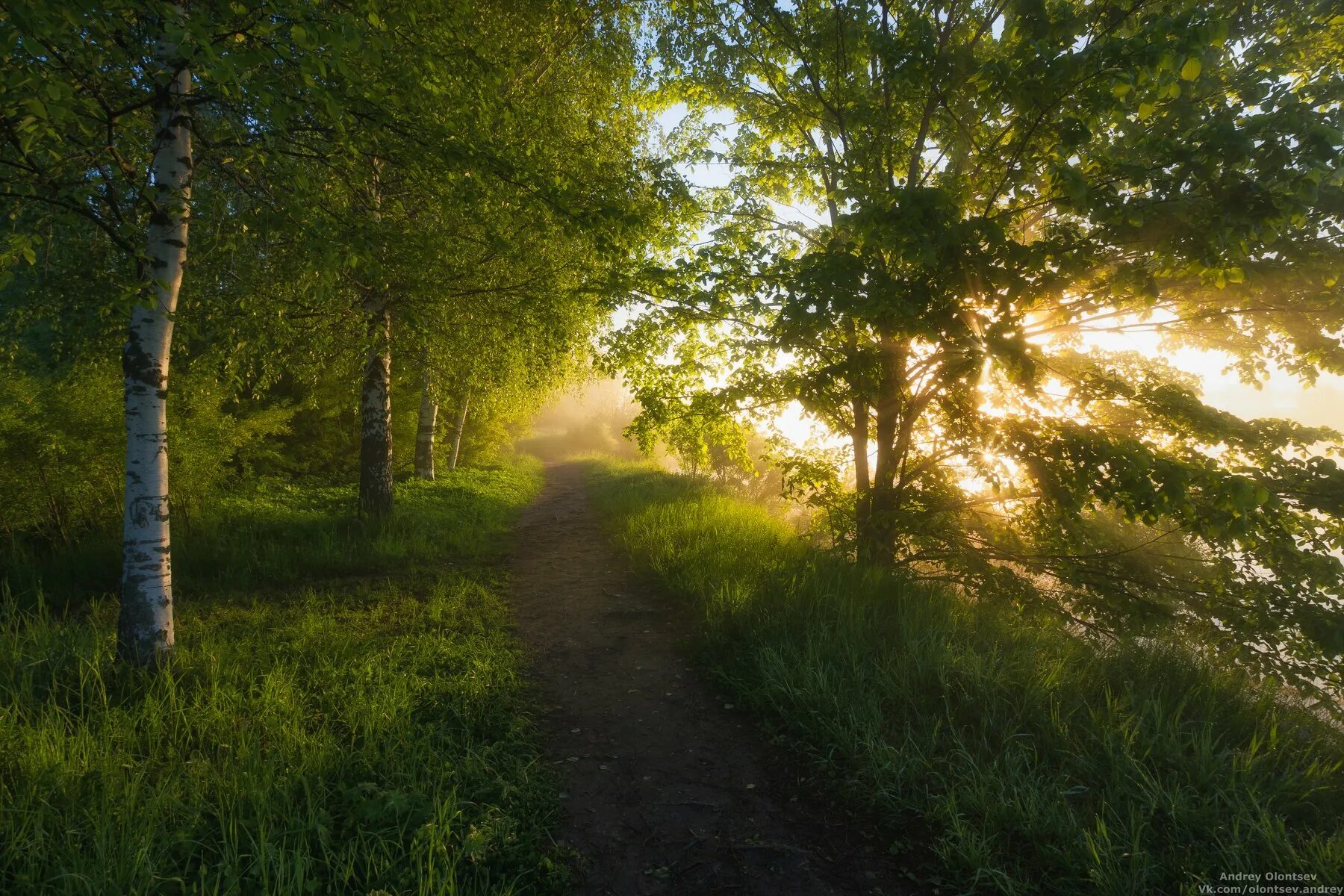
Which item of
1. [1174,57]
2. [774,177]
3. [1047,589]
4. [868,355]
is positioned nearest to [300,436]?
[774,177]

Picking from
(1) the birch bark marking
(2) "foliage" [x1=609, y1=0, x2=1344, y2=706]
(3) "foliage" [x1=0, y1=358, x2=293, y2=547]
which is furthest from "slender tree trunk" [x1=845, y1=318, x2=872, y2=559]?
(3) "foliage" [x1=0, y1=358, x2=293, y2=547]

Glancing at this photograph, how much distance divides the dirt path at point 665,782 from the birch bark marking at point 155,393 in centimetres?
307

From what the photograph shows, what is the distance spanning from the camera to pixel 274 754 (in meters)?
3.44

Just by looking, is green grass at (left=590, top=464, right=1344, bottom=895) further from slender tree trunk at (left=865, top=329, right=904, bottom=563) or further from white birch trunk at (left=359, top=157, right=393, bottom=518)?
white birch trunk at (left=359, top=157, right=393, bottom=518)

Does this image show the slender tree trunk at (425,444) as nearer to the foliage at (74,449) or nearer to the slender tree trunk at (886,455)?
the foliage at (74,449)

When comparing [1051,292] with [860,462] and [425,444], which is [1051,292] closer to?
[860,462]

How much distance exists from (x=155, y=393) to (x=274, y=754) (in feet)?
9.35

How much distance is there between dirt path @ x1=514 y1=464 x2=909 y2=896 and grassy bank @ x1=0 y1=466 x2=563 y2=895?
0.33 m

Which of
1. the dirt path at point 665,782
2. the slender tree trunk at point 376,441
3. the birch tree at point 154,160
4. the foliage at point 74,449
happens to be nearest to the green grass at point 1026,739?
the dirt path at point 665,782

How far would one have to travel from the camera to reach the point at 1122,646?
5383mm

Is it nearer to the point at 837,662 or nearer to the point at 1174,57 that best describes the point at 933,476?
the point at 837,662

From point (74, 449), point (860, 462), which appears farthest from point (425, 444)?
point (860, 462)

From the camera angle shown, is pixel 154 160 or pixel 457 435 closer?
pixel 154 160

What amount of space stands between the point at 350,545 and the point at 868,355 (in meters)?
7.65
